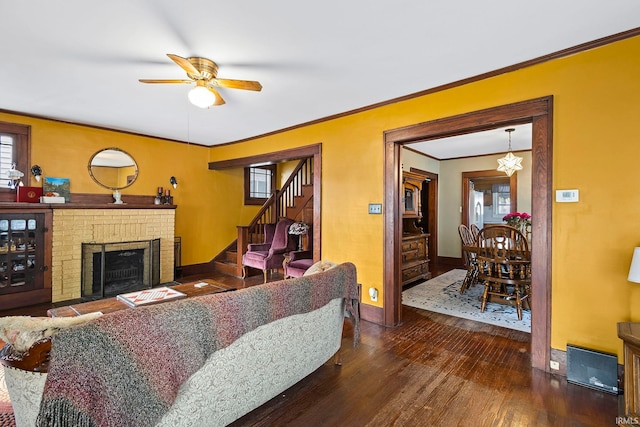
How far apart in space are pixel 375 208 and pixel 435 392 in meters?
2.00

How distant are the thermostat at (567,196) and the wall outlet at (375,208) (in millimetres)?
1681

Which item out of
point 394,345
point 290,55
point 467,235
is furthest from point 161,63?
point 467,235

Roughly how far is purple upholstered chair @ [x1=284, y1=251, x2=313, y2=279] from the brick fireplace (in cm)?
228

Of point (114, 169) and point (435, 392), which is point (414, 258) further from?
point (114, 169)

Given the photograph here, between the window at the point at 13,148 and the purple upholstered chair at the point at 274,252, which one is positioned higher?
the window at the point at 13,148

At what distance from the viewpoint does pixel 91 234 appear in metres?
4.54

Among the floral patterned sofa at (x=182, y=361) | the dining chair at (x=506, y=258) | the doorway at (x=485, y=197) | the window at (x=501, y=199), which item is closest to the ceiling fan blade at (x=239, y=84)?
the floral patterned sofa at (x=182, y=361)

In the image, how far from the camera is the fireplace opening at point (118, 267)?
4.45 meters

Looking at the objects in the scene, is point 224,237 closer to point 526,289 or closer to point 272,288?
point 272,288

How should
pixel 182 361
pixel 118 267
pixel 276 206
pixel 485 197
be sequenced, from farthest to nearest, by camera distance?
pixel 485 197
pixel 276 206
pixel 118 267
pixel 182 361

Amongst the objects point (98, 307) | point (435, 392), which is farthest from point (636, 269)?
point (98, 307)

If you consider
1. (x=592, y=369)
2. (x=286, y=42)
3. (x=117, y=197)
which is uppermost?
(x=286, y=42)

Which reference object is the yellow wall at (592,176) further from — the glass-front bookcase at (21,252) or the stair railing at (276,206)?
the glass-front bookcase at (21,252)

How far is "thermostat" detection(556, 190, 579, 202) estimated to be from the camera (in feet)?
7.75
